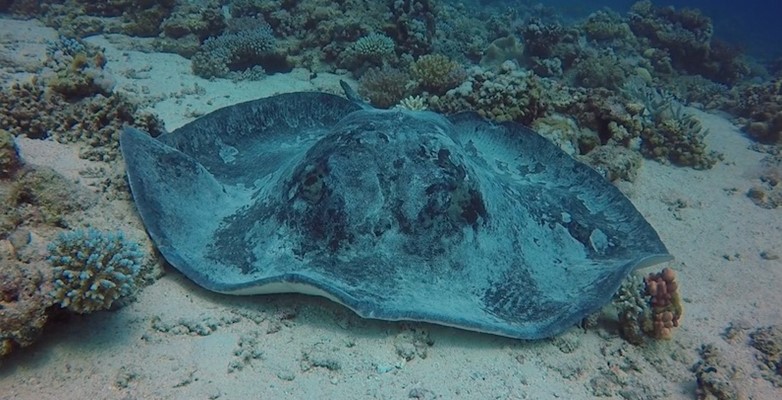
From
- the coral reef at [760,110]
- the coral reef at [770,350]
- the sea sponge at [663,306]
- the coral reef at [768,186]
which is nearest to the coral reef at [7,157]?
the sea sponge at [663,306]

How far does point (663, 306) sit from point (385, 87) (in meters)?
6.79

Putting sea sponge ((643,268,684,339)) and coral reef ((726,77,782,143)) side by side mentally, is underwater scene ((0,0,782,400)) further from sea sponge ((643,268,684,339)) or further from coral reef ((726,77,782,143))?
coral reef ((726,77,782,143))

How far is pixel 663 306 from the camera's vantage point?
448 centimetres

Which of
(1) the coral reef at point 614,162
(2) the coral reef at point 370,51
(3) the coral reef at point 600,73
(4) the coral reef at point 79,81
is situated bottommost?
(3) the coral reef at point 600,73

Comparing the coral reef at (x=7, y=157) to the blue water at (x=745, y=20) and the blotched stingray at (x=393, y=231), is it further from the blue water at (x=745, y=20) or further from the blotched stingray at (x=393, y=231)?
the blue water at (x=745, y=20)

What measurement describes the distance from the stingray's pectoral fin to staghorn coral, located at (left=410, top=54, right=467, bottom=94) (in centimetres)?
567

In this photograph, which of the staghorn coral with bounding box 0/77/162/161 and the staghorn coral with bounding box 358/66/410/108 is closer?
the staghorn coral with bounding box 0/77/162/161

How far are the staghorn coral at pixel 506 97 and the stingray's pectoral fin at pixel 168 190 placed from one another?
480 centimetres

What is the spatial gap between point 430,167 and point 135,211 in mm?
3048

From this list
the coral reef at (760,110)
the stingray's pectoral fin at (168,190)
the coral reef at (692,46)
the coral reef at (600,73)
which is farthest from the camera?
the coral reef at (692,46)

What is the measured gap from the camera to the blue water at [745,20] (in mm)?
30383

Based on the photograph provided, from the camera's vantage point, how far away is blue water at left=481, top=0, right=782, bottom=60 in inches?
1196

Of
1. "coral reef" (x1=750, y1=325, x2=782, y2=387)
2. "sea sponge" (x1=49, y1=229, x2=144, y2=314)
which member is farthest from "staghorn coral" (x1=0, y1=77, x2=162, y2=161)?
"coral reef" (x1=750, y1=325, x2=782, y2=387)

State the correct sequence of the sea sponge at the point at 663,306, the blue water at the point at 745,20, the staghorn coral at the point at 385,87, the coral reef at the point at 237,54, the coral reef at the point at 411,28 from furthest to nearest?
1. the blue water at the point at 745,20
2. the coral reef at the point at 411,28
3. the coral reef at the point at 237,54
4. the staghorn coral at the point at 385,87
5. the sea sponge at the point at 663,306
